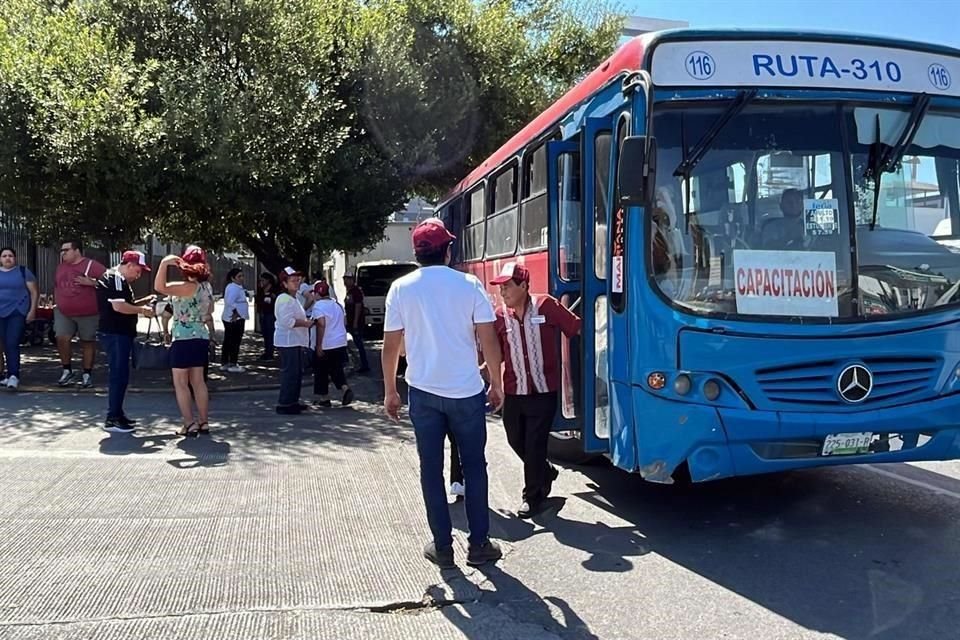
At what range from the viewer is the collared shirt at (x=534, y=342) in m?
5.72

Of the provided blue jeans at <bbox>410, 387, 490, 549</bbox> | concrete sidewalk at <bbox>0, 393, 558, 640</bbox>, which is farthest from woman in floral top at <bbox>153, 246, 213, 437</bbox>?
blue jeans at <bbox>410, 387, 490, 549</bbox>

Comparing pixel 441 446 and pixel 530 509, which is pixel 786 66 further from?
pixel 530 509

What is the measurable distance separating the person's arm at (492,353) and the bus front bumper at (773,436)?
878 mm

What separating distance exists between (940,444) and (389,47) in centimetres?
1146

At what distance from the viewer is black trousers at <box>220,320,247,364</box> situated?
544 inches

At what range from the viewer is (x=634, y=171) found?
4906 mm

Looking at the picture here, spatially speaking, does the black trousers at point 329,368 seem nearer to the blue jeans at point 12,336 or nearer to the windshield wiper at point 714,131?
the blue jeans at point 12,336

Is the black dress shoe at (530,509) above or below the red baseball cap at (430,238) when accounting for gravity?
below

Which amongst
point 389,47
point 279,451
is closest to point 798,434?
point 279,451

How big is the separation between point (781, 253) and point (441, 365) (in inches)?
84.9

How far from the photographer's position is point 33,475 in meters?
6.91

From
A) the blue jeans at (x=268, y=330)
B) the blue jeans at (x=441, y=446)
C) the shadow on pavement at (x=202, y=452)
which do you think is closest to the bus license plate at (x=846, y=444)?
the blue jeans at (x=441, y=446)

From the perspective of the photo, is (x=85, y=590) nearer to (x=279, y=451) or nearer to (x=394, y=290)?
(x=394, y=290)

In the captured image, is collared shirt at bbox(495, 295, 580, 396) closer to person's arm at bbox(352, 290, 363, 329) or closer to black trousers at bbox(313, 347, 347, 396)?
black trousers at bbox(313, 347, 347, 396)
